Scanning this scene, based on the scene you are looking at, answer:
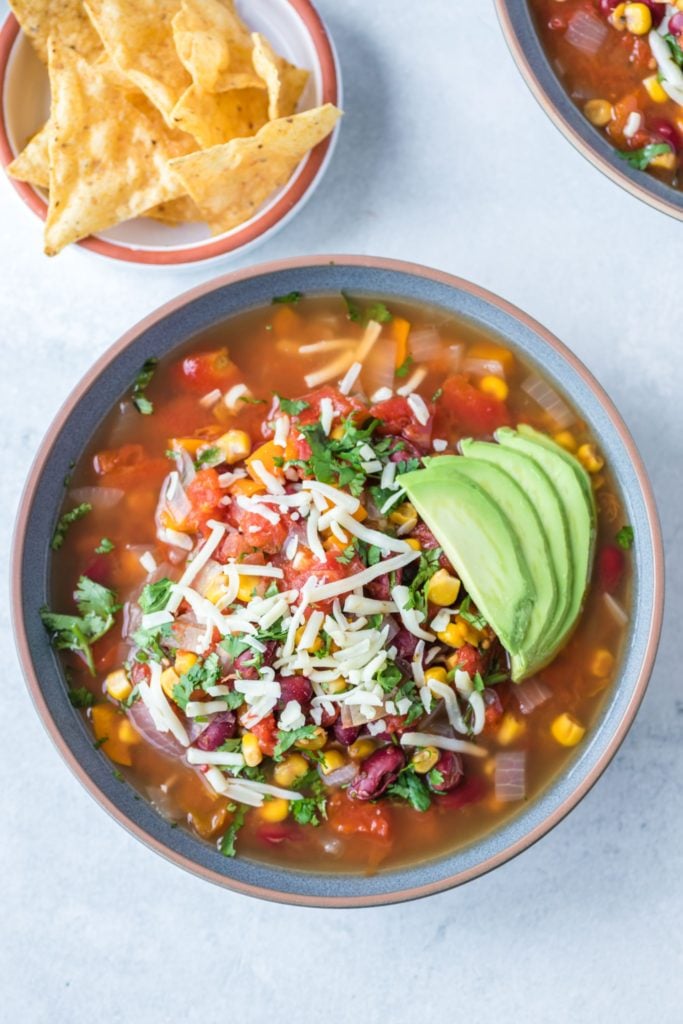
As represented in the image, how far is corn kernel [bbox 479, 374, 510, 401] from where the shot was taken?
363 centimetres

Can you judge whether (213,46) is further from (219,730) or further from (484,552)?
(219,730)

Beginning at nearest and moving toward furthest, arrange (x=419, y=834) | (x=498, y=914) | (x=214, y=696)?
(x=214, y=696), (x=419, y=834), (x=498, y=914)

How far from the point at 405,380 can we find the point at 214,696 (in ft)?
3.99

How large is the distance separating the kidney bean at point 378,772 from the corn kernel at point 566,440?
1.12 metres

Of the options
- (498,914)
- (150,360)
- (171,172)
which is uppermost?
(171,172)

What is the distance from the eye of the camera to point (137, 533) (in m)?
3.62

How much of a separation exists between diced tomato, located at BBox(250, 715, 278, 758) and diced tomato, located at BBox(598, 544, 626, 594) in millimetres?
1164

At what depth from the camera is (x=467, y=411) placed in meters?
3.61

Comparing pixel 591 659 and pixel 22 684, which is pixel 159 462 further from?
pixel 591 659

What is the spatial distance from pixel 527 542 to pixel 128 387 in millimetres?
1404

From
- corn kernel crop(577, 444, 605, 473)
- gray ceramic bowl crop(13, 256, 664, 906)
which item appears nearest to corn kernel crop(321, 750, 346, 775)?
gray ceramic bowl crop(13, 256, 664, 906)

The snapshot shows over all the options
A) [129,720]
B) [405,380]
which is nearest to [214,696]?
[129,720]

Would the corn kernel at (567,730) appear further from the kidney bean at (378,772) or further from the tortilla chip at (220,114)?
the tortilla chip at (220,114)

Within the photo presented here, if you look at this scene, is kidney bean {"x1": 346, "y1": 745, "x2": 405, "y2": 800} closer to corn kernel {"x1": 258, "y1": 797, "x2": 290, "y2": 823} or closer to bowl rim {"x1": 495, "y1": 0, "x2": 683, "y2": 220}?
corn kernel {"x1": 258, "y1": 797, "x2": 290, "y2": 823}
